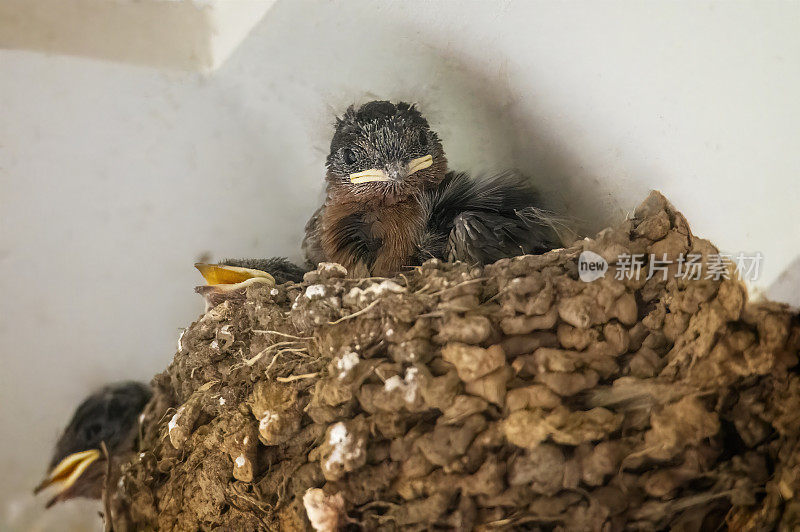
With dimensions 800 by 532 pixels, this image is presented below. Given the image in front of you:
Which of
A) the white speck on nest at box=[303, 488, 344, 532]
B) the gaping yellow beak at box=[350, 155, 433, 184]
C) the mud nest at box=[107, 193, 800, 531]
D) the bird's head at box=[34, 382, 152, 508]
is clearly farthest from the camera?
the gaping yellow beak at box=[350, 155, 433, 184]

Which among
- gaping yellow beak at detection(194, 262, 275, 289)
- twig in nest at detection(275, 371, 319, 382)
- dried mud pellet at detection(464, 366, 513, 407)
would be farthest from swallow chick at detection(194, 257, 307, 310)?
dried mud pellet at detection(464, 366, 513, 407)

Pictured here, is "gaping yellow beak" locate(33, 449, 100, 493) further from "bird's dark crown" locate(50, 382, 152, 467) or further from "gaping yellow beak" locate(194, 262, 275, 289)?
"gaping yellow beak" locate(194, 262, 275, 289)

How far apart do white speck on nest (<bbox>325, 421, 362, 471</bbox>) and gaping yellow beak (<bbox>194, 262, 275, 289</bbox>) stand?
419mm

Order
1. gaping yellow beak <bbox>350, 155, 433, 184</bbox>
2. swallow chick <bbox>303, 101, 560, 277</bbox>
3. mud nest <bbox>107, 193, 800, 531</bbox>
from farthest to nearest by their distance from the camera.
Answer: gaping yellow beak <bbox>350, 155, 433, 184</bbox> → swallow chick <bbox>303, 101, 560, 277</bbox> → mud nest <bbox>107, 193, 800, 531</bbox>

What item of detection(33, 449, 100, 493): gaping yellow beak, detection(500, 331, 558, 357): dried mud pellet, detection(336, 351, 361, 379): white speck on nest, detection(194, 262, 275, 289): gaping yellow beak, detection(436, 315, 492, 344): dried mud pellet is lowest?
detection(33, 449, 100, 493): gaping yellow beak

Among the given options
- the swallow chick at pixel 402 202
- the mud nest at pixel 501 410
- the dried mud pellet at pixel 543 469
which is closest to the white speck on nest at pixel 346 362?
the mud nest at pixel 501 410

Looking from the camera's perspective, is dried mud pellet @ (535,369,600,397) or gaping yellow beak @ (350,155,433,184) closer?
dried mud pellet @ (535,369,600,397)

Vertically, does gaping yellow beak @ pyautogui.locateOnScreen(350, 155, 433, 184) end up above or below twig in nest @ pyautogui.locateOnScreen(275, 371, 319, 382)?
above

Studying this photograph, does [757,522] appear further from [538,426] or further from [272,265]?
[272,265]

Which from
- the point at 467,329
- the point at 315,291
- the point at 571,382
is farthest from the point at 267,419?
the point at 571,382

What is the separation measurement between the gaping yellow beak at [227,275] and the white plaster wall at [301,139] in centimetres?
13

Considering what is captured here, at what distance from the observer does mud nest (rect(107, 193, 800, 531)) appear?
0.58 meters

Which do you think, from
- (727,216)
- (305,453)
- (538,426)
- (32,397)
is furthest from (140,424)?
(727,216)

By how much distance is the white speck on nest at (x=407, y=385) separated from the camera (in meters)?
0.70
